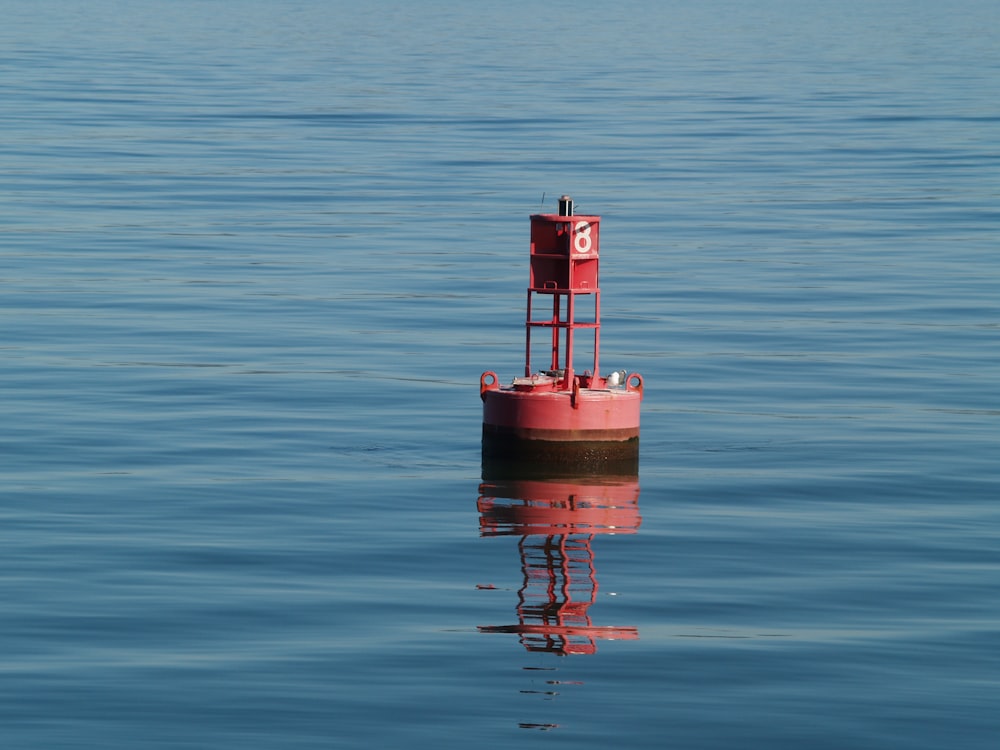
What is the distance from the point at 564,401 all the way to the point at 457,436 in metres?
2.79

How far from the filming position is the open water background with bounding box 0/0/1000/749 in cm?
1588

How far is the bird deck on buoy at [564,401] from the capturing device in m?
23.1

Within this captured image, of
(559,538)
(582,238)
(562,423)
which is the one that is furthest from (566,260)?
(559,538)

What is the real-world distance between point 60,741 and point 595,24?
140398mm

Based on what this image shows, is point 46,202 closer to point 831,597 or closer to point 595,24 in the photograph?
point 831,597

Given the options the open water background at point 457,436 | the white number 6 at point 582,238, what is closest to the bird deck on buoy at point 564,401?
the white number 6 at point 582,238

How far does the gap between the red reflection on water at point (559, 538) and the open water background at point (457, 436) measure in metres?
0.21

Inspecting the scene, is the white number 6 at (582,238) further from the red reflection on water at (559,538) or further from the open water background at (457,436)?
the open water background at (457,436)

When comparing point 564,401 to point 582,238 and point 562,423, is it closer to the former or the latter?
point 562,423

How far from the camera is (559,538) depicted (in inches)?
816

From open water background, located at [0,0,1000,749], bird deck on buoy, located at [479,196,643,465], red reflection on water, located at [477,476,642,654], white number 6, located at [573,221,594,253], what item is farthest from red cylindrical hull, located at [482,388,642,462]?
white number 6, located at [573,221,594,253]

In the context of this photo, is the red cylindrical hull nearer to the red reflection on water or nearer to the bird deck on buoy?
the bird deck on buoy

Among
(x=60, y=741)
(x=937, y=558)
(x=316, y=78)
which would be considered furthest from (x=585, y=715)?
(x=316, y=78)

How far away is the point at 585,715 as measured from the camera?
15.5 m
